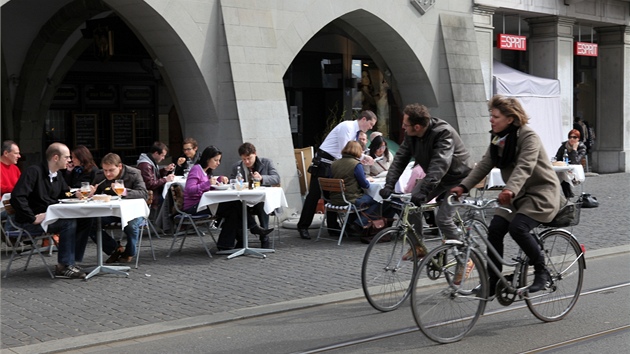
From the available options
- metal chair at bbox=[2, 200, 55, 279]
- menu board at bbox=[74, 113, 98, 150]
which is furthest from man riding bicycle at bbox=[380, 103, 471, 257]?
menu board at bbox=[74, 113, 98, 150]

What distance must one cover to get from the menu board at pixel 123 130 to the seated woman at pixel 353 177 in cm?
1046

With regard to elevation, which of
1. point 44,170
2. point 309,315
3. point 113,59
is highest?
point 113,59

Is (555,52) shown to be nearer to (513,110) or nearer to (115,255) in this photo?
(115,255)

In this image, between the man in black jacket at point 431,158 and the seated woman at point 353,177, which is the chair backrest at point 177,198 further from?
the man in black jacket at point 431,158

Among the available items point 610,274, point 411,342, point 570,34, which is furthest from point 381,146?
point 570,34

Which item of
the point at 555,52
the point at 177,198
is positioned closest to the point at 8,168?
the point at 177,198

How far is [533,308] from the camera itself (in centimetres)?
721

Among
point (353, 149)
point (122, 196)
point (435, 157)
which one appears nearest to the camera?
point (435, 157)

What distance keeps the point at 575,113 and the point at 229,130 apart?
17800 millimetres

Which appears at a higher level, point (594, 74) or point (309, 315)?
point (594, 74)

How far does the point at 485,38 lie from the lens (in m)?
20.9

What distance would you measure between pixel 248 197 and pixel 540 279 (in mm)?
4832

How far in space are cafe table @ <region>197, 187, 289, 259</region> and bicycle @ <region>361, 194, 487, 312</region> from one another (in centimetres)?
354

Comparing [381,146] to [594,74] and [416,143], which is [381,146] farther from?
[594,74]
